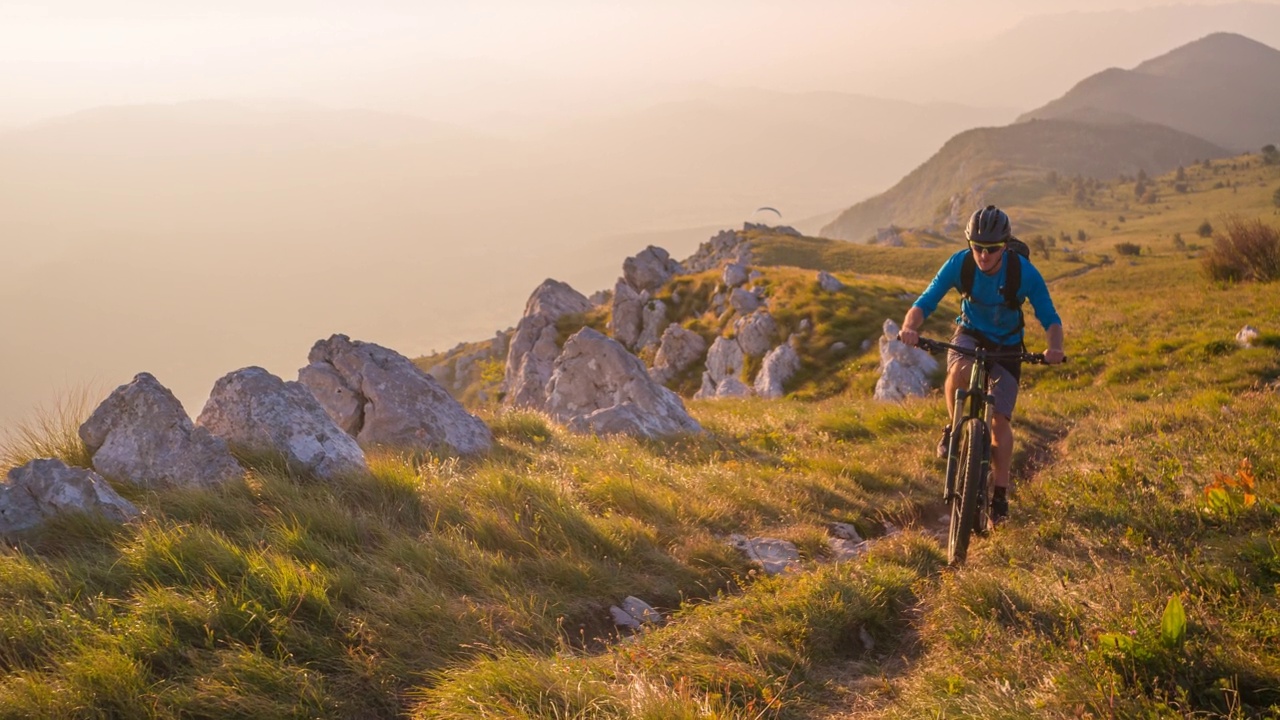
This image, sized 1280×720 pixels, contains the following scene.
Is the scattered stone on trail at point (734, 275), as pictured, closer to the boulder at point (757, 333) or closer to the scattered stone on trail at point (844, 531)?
the boulder at point (757, 333)

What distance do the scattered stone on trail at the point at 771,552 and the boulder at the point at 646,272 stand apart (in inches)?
1678

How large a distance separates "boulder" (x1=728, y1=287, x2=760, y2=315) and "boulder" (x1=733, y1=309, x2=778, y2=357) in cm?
201

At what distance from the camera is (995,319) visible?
735 cm

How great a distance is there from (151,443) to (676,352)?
32.9m

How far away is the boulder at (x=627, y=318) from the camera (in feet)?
149

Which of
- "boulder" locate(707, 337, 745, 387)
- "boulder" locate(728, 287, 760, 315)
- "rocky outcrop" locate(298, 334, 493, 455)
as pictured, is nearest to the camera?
"rocky outcrop" locate(298, 334, 493, 455)

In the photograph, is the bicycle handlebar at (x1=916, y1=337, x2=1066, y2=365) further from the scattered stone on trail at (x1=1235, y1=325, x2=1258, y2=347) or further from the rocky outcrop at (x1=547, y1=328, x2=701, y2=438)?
the scattered stone on trail at (x1=1235, y1=325, x2=1258, y2=347)

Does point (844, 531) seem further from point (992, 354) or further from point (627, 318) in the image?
point (627, 318)

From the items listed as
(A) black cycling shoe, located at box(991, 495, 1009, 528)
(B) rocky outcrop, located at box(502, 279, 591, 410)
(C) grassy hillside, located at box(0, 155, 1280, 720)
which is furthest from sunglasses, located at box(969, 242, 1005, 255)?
(B) rocky outcrop, located at box(502, 279, 591, 410)

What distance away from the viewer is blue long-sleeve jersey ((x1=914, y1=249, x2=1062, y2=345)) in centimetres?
716

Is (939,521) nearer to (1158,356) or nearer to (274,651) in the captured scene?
(274,651)

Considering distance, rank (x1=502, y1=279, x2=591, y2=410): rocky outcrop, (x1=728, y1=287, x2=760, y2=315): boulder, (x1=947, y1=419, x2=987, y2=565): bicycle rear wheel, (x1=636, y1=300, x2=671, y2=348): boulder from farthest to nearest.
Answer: (x1=636, y1=300, x2=671, y2=348): boulder
(x1=502, y1=279, x2=591, y2=410): rocky outcrop
(x1=728, y1=287, x2=760, y2=315): boulder
(x1=947, y1=419, x2=987, y2=565): bicycle rear wheel

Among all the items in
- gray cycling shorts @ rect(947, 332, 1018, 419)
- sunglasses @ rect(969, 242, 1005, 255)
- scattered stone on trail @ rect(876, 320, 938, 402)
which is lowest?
scattered stone on trail @ rect(876, 320, 938, 402)

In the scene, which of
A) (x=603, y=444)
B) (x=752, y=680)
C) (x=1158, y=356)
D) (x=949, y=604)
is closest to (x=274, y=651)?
(x=752, y=680)
